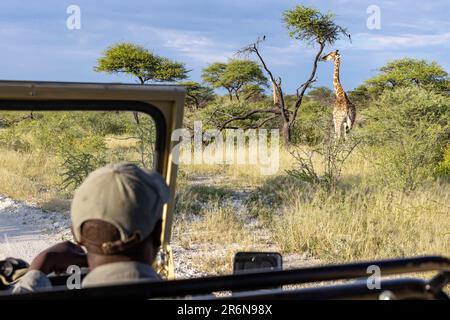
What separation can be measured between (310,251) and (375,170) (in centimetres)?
282

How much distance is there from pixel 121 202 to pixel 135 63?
20.9 metres

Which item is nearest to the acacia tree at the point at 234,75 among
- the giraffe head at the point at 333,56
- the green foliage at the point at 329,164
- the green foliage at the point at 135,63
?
the green foliage at the point at 135,63

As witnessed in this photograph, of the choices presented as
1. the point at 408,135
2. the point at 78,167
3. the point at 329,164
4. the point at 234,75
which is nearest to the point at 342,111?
the point at 408,135

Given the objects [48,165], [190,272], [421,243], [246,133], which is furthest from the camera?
[246,133]

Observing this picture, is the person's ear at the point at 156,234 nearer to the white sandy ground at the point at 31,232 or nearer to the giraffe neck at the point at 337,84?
the white sandy ground at the point at 31,232

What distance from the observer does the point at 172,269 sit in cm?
221

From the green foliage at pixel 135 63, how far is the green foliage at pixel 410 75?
25.5 ft

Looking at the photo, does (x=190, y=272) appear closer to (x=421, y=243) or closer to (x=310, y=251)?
(x=310, y=251)

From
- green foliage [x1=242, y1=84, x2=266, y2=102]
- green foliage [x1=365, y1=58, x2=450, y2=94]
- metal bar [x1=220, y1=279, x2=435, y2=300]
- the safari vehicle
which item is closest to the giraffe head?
green foliage [x1=365, y1=58, x2=450, y2=94]

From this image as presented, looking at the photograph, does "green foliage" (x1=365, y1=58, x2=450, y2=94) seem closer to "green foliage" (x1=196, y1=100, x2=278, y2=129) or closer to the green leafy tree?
"green foliage" (x1=196, y1=100, x2=278, y2=129)

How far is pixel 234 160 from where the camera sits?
1174cm

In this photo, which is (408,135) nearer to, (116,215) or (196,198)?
(196,198)
